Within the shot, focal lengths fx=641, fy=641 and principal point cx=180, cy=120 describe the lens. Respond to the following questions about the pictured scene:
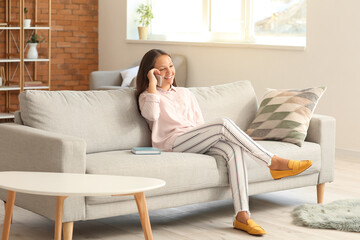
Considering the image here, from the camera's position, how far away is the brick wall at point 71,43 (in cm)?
823

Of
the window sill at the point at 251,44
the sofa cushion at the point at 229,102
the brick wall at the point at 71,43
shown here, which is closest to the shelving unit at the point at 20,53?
the brick wall at the point at 71,43

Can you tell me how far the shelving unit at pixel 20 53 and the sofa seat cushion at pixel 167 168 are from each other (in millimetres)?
4477

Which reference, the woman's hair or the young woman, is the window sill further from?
the woman's hair

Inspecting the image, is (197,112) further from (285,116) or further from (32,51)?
(32,51)

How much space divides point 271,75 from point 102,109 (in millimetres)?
3148

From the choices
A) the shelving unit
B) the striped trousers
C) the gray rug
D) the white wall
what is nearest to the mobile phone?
the striped trousers

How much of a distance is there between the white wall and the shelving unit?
6.66 feet

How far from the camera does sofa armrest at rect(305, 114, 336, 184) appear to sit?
3990mm

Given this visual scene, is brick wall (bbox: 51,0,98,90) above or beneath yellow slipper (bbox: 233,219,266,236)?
above

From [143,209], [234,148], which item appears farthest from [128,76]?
[143,209]

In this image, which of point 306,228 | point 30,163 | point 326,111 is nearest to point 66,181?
point 30,163

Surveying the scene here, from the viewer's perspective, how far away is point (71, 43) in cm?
842

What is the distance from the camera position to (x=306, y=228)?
3.43m

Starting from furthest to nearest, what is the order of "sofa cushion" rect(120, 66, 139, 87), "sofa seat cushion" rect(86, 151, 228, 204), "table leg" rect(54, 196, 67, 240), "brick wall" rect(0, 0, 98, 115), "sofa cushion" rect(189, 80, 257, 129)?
"brick wall" rect(0, 0, 98, 115)
"sofa cushion" rect(120, 66, 139, 87)
"sofa cushion" rect(189, 80, 257, 129)
"sofa seat cushion" rect(86, 151, 228, 204)
"table leg" rect(54, 196, 67, 240)
